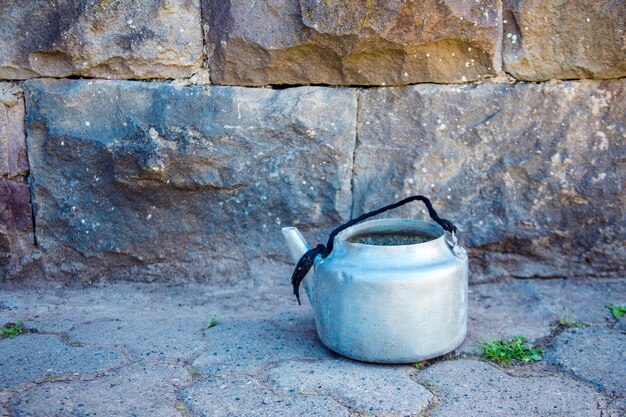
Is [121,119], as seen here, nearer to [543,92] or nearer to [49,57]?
[49,57]

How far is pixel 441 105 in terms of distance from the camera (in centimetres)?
262

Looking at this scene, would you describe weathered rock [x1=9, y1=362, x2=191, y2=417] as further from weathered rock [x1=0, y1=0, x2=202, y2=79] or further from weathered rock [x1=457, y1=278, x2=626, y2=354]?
weathered rock [x1=0, y1=0, x2=202, y2=79]

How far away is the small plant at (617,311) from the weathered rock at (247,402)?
1.21m

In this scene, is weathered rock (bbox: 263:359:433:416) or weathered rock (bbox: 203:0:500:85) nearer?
Result: weathered rock (bbox: 263:359:433:416)

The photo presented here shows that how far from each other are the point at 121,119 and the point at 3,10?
609mm

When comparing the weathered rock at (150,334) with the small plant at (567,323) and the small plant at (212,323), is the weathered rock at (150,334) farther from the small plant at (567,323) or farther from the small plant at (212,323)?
the small plant at (567,323)

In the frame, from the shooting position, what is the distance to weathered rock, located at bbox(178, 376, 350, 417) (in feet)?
6.05

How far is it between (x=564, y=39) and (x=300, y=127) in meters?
1.05

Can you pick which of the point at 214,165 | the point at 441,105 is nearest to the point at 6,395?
the point at 214,165

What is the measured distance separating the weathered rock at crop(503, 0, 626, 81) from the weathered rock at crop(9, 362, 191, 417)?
1.69 meters

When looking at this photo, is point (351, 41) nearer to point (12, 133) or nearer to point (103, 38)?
point (103, 38)

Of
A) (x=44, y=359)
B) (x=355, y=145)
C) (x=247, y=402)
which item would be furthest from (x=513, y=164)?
(x=44, y=359)

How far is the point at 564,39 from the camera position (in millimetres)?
2549

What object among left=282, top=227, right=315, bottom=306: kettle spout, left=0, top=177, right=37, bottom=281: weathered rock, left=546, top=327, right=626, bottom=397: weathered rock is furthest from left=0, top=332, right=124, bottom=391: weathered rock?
left=546, top=327, right=626, bottom=397: weathered rock
